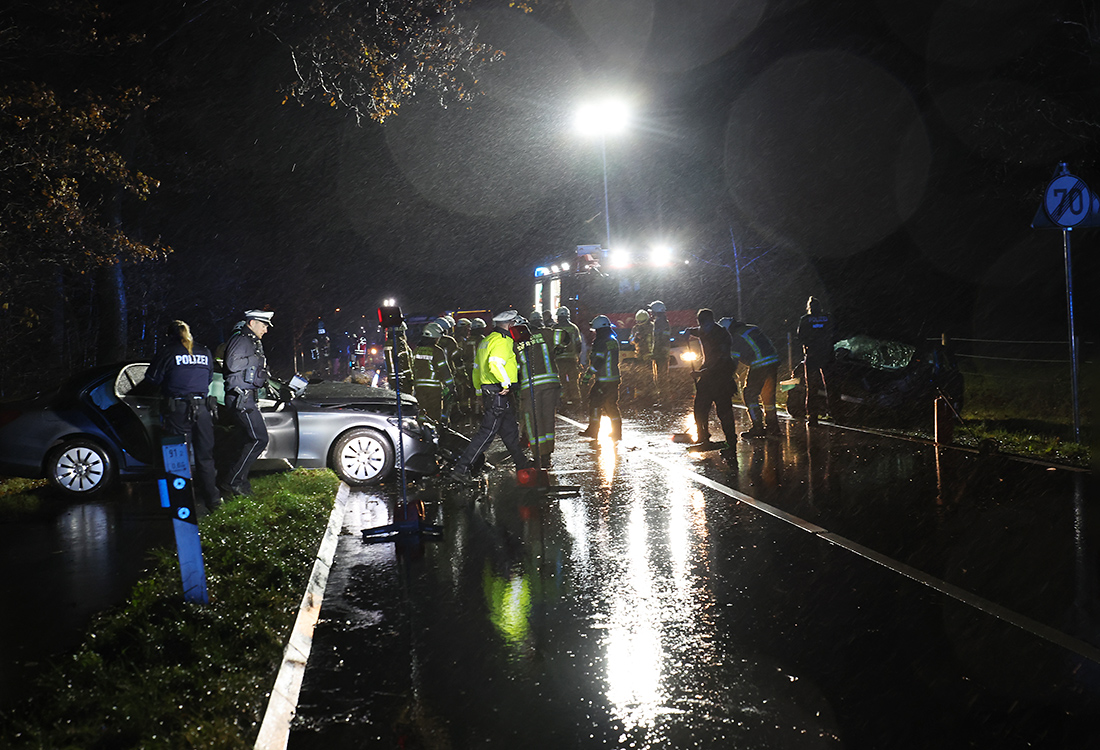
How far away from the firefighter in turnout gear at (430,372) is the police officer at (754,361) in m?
4.55

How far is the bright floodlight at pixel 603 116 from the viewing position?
28328mm

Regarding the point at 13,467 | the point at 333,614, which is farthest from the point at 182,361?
the point at 333,614

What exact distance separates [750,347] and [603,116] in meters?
16.6

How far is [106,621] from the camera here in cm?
582

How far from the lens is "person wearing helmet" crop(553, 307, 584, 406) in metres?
17.8

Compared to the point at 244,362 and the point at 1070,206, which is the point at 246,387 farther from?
the point at 1070,206

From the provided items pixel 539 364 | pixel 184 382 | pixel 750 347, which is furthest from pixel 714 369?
pixel 184 382

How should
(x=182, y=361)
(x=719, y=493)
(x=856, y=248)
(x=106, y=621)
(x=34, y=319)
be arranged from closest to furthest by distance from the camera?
(x=106, y=621)
(x=182, y=361)
(x=719, y=493)
(x=34, y=319)
(x=856, y=248)

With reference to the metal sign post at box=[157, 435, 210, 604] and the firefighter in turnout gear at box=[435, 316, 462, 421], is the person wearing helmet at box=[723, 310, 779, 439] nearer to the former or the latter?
the firefighter in turnout gear at box=[435, 316, 462, 421]

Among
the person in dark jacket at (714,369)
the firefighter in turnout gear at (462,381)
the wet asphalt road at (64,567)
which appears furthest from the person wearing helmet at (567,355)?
the wet asphalt road at (64,567)

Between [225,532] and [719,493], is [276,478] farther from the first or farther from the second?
[719,493]

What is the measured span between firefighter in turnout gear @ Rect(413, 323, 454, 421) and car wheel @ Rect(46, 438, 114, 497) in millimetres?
5240

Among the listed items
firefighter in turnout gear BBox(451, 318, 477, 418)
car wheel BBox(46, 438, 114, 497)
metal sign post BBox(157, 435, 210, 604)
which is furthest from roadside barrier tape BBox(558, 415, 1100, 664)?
firefighter in turnout gear BBox(451, 318, 477, 418)

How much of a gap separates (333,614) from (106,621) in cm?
132
